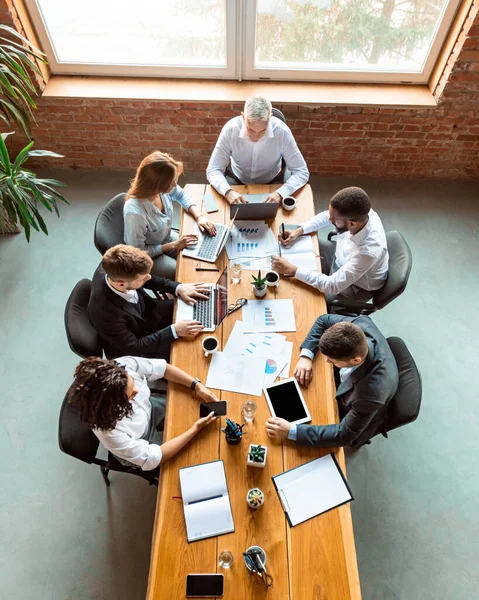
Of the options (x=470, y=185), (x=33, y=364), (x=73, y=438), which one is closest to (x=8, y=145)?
(x=33, y=364)

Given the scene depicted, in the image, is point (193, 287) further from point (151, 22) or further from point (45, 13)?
point (45, 13)

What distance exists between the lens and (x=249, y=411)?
6.56ft

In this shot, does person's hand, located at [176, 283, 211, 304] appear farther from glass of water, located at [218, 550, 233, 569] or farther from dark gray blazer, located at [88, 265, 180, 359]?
glass of water, located at [218, 550, 233, 569]

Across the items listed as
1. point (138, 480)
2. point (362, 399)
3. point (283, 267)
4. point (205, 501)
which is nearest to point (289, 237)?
point (283, 267)

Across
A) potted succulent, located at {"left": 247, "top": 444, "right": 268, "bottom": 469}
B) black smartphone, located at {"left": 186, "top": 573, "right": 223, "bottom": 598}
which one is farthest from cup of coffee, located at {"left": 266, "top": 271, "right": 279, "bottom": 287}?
black smartphone, located at {"left": 186, "top": 573, "right": 223, "bottom": 598}

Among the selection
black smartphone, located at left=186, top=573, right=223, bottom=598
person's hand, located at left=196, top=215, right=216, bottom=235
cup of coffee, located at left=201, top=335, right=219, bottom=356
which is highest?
person's hand, located at left=196, top=215, right=216, bottom=235

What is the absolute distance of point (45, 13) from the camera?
11.7 feet

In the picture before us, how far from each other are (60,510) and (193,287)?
1.51 m

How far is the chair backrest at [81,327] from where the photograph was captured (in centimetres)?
220

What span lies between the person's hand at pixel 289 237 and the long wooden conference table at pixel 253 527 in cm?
81

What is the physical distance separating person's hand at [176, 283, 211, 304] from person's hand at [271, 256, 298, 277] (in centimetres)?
40

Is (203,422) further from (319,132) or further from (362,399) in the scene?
(319,132)

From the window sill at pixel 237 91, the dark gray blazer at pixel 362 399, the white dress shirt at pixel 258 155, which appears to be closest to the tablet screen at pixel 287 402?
the dark gray blazer at pixel 362 399

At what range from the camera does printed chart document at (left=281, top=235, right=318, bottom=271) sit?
8.56 feet
